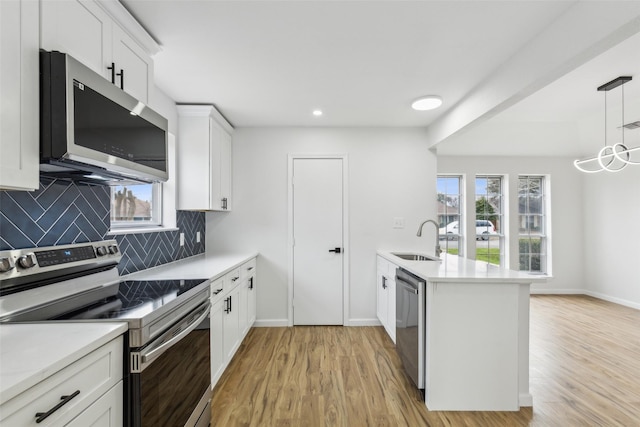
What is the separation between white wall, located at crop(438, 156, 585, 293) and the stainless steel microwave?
4699mm

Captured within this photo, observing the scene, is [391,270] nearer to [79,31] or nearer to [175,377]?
[175,377]

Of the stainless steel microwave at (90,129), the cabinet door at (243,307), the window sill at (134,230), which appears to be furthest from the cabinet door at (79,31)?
the cabinet door at (243,307)

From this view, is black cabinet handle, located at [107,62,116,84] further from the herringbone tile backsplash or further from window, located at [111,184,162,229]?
window, located at [111,184,162,229]

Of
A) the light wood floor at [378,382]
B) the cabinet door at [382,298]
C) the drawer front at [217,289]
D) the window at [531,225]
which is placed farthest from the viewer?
the window at [531,225]

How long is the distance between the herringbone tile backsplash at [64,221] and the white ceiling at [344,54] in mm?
1061

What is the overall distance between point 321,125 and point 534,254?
445 cm

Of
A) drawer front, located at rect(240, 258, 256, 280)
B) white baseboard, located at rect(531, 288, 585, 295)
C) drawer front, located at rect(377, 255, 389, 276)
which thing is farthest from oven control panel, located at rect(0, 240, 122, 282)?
white baseboard, located at rect(531, 288, 585, 295)

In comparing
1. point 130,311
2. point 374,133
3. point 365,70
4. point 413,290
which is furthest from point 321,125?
point 130,311

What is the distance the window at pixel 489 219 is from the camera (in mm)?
5359

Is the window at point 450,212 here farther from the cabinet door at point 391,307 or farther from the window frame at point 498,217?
the cabinet door at point 391,307

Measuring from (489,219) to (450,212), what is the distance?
689 mm

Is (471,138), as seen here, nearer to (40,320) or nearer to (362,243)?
(362,243)

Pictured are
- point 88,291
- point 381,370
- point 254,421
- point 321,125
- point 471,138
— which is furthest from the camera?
point 471,138

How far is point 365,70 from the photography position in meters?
2.36
